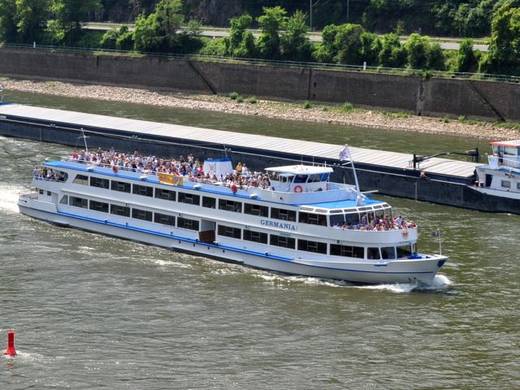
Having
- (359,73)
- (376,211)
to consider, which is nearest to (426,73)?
(359,73)

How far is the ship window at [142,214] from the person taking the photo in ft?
172

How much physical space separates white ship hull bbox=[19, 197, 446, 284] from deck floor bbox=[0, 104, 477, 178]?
1855cm

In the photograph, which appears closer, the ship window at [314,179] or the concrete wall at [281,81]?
the ship window at [314,179]

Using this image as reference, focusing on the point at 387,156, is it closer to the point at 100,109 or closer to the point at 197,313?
the point at 197,313

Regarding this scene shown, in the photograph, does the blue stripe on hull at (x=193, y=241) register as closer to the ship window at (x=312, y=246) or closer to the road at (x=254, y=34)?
the ship window at (x=312, y=246)

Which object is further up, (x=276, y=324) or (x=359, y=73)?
(x=359, y=73)

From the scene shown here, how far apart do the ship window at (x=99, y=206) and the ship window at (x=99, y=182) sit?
0.78 metres

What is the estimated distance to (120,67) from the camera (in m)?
115

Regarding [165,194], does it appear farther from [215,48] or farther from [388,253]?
[215,48]

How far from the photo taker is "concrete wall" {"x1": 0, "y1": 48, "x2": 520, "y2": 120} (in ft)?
292

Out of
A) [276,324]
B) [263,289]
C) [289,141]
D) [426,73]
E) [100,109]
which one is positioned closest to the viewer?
[276,324]

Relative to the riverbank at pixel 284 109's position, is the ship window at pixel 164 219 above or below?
below

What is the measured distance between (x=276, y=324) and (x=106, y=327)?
18.9 feet

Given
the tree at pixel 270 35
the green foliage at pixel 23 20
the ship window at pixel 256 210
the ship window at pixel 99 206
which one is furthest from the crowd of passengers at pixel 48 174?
the green foliage at pixel 23 20
